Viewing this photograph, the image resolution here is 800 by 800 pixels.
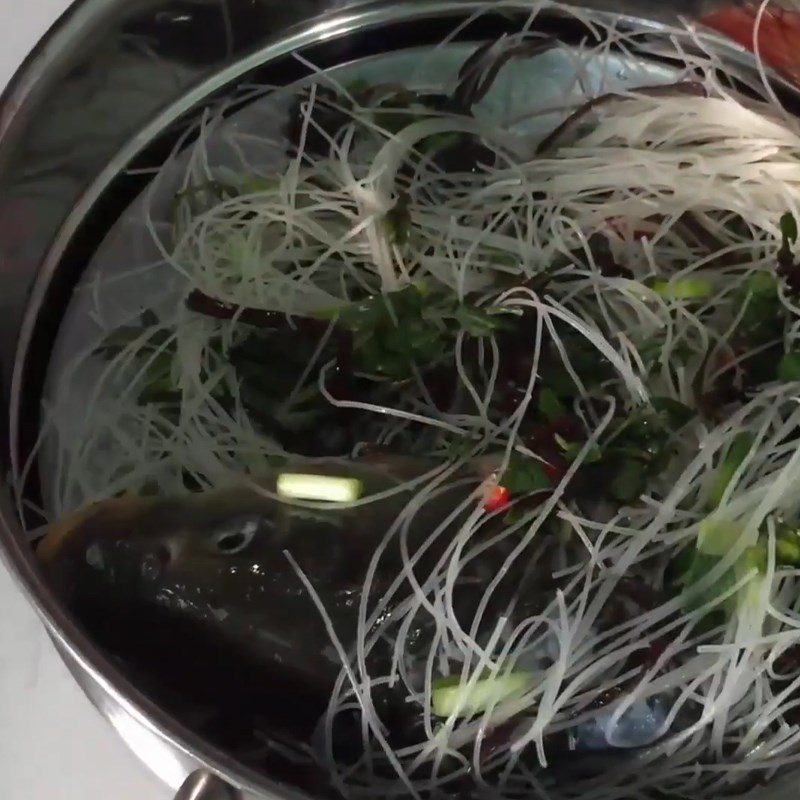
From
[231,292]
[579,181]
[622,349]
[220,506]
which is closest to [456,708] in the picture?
[220,506]

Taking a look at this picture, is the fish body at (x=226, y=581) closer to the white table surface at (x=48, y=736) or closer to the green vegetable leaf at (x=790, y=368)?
the white table surface at (x=48, y=736)

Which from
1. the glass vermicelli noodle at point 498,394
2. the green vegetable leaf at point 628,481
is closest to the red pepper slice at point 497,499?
the glass vermicelli noodle at point 498,394

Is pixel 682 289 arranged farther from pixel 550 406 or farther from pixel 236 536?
pixel 236 536

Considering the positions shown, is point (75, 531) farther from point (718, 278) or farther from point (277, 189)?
point (718, 278)

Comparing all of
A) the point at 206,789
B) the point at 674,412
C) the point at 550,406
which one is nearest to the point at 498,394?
the point at 550,406

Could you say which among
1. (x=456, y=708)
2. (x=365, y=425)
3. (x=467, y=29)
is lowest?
(x=456, y=708)

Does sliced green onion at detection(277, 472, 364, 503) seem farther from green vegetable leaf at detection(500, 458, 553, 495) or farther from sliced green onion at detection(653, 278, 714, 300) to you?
sliced green onion at detection(653, 278, 714, 300)

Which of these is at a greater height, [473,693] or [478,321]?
[478,321]
